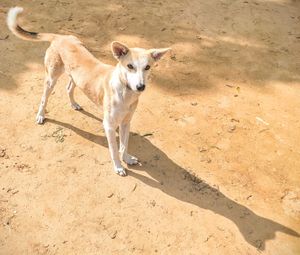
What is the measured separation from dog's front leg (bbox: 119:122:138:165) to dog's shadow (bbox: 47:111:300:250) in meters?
0.13

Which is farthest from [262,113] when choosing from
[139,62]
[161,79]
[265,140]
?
[139,62]

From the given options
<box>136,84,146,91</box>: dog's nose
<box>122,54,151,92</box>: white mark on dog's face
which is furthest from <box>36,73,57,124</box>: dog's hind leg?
<box>136,84,146,91</box>: dog's nose

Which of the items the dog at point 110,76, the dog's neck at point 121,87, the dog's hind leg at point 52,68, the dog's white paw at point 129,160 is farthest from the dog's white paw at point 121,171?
the dog's hind leg at point 52,68

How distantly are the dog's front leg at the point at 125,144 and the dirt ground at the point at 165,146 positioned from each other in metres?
0.13

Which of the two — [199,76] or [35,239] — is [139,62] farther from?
[199,76]

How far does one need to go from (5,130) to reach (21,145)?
451 millimetres

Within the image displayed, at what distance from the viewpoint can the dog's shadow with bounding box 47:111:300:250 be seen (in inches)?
226

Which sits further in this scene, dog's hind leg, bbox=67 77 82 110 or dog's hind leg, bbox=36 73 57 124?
dog's hind leg, bbox=67 77 82 110

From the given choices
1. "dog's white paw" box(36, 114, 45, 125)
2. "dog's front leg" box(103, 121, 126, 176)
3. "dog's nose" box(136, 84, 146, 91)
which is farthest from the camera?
"dog's white paw" box(36, 114, 45, 125)

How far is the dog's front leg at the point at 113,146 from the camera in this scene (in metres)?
5.88

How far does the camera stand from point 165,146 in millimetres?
6863

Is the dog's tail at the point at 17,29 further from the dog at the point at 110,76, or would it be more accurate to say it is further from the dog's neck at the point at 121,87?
the dog's neck at the point at 121,87

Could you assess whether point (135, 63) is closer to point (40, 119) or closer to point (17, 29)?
point (17, 29)

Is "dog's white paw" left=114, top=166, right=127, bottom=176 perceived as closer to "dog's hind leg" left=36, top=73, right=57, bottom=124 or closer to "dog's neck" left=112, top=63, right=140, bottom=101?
"dog's neck" left=112, top=63, right=140, bottom=101
